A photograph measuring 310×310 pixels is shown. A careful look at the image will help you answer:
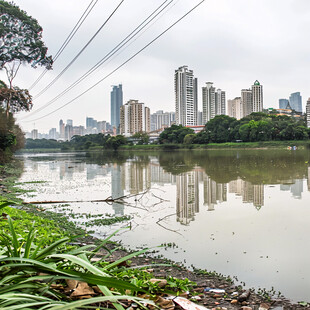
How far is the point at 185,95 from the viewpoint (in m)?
102

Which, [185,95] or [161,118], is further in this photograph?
[161,118]

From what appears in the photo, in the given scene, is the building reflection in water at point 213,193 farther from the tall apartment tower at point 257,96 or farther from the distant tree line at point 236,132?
the tall apartment tower at point 257,96

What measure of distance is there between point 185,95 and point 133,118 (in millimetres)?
20857

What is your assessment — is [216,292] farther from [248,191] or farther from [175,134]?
[175,134]

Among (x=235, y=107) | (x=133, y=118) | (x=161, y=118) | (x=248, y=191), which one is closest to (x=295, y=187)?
(x=248, y=191)

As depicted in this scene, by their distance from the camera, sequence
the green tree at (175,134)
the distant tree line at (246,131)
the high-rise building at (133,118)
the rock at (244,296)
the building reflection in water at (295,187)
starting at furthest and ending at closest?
the high-rise building at (133,118)
the green tree at (175,134)
the distant tree line at (246,131)
the building reflection in water at (295,187)
the rock at (244,296)

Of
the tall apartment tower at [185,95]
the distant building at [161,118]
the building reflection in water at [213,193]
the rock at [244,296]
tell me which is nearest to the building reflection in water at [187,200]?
the building reflection in water at [213,193]

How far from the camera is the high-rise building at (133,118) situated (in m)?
110

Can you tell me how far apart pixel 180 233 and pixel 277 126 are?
2248 inches

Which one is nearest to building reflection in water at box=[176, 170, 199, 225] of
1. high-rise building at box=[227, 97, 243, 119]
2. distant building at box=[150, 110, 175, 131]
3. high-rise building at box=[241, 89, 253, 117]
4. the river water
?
the river water

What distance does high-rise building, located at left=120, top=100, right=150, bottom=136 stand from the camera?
110m

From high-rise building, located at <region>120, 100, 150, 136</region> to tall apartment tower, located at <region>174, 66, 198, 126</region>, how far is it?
13160mm

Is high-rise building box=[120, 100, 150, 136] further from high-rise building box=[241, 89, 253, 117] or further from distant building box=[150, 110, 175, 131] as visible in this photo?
distant building box=[150, 110, 175, 131]

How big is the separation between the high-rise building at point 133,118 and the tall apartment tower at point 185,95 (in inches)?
518
